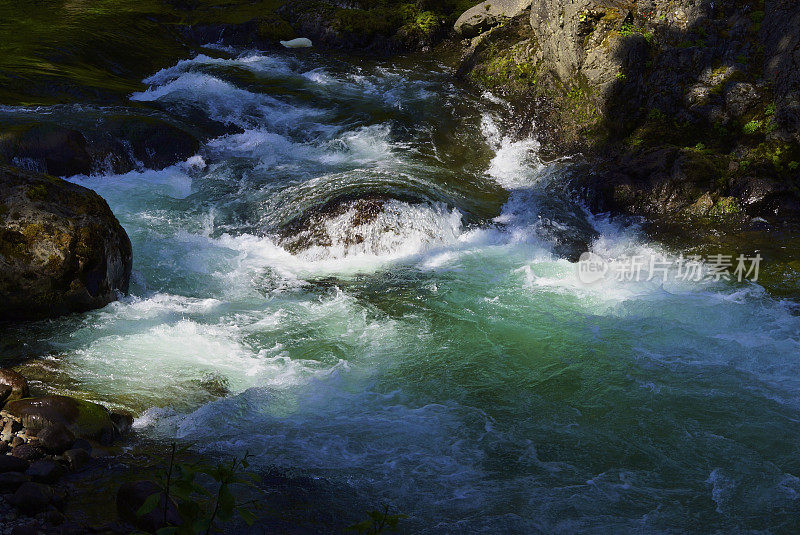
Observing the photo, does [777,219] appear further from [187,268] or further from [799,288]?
[187,268]

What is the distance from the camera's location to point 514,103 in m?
12.9

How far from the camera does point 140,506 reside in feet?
12.2

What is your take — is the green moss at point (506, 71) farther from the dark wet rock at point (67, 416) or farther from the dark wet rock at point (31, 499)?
the dark wet rock at point (31, 499)

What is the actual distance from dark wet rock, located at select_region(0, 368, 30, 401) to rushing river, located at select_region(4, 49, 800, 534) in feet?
0.97

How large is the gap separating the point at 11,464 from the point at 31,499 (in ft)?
1.54

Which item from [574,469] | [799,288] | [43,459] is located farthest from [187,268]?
[799,288]

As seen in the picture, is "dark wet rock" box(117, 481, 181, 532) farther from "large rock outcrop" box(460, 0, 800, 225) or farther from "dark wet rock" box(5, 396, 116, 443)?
"large rock outcrop" box(460, 0, 800, 225)

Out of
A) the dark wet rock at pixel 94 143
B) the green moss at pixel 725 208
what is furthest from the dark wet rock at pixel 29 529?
the green moss at pixel 725 208

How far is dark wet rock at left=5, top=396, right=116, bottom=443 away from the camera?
14.9 feet

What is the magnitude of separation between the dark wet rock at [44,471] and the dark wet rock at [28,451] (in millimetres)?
95

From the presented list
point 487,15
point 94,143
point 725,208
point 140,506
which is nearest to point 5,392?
point 140,506

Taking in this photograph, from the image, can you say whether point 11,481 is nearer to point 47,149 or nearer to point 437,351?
point 437,351

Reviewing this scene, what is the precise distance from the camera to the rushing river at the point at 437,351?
4.68 metres

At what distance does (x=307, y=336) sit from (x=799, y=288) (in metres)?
5.81
